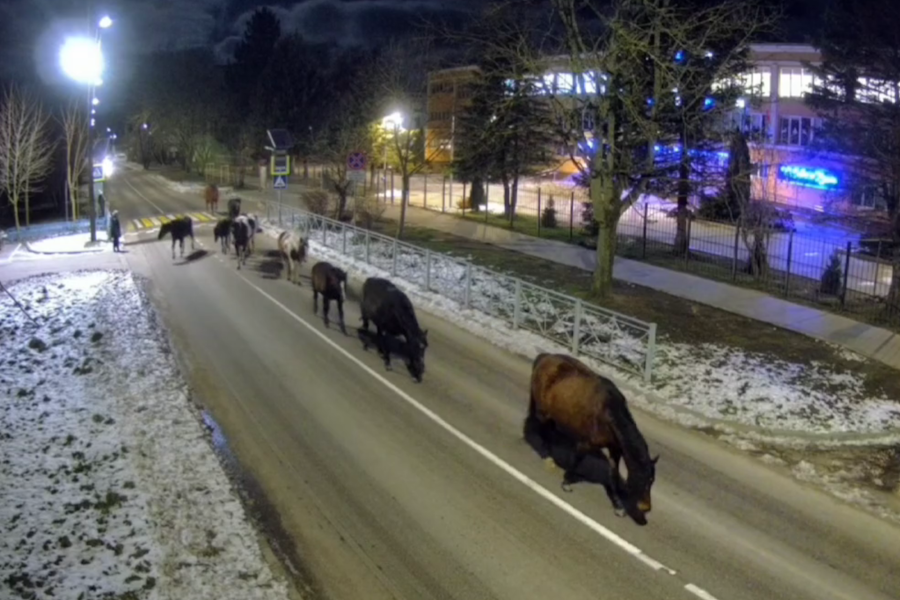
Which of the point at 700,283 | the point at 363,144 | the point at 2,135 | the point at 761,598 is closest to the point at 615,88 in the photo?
the point at 700,283

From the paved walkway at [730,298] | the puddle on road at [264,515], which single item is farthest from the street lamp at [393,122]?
the puddle on road at [264,515]

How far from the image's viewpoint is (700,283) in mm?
23406

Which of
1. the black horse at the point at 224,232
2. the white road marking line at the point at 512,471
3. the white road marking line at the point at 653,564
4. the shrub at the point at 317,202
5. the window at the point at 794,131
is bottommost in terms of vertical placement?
the white road marking line at the point at 653,564

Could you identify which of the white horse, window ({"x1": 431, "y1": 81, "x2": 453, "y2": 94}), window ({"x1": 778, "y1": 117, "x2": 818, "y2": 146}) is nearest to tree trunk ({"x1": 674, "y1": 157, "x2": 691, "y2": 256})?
the white horse

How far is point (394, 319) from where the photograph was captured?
14555 millimetres

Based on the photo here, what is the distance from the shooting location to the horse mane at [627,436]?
8.91m

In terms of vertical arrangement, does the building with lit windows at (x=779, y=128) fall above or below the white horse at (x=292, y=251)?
above

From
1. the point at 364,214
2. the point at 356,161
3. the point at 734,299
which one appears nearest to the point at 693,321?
the point at 734,299

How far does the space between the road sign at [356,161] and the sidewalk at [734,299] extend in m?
6.30

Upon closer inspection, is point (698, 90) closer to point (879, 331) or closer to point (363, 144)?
point (879, 331)

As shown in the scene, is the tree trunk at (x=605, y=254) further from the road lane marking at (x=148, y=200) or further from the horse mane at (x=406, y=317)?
Result: the road lane marking at (x=148, y=200)

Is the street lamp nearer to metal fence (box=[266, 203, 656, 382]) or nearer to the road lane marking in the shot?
metal fence (box=[266, 203, 656, 382])

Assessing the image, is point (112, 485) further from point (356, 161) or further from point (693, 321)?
point (356, 161)

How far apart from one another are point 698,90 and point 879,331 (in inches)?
271
